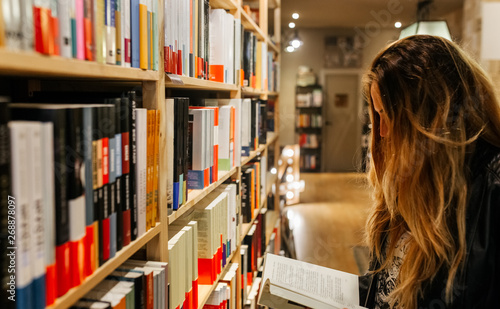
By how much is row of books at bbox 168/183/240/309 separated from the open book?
224 millimetres

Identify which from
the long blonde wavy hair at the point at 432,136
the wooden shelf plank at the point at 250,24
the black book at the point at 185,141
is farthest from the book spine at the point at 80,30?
the wooden shelf plank at the point at 250,24

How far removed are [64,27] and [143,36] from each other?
1.02 ft

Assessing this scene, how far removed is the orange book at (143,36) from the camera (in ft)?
3.15

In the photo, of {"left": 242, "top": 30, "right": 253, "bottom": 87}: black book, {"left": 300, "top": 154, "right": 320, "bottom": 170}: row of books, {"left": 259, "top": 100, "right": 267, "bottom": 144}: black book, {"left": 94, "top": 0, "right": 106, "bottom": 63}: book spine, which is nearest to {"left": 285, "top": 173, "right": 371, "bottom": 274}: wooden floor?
{"left": 259, "top": 100, "right": 267, "bottom": 144}: black book

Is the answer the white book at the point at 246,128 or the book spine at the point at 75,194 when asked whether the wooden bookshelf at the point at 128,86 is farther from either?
the white book at the point at 246,128

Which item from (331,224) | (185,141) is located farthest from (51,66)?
(331,224)

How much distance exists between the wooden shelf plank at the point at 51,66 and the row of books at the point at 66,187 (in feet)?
0.17

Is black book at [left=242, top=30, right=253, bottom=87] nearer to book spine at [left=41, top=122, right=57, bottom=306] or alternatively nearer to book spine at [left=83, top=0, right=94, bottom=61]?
book spine at [left=83, top=0, right=94, bottom=61]

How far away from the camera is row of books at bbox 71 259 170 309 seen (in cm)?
85

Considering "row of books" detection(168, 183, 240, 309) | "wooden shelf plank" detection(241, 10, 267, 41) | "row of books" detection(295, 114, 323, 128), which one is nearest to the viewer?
"row of books" detection(168, 183, 240, 309)

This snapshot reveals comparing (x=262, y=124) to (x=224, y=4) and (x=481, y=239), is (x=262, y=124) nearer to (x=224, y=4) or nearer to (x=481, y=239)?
(x=224, y=4)

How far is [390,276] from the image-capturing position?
1.29m

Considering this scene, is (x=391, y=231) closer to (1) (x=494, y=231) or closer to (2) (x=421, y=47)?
(1) (x=494, y=231)

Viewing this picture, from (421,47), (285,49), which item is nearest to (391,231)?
(421,47)
